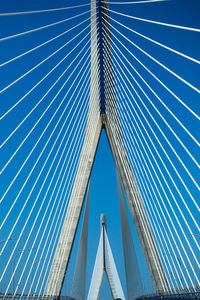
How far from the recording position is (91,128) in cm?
1822

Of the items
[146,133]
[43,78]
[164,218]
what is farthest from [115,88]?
[164,218]

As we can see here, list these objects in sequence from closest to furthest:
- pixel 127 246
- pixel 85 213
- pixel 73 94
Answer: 1. pixel 73 94
2. pixel 127 246
3. pixel 85 213

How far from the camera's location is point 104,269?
51.0 m

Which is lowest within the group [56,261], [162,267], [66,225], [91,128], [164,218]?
[164,218]

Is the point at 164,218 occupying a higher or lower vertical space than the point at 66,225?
lower

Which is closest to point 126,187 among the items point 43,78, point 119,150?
point 119,150

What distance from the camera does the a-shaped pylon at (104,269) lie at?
43806mm

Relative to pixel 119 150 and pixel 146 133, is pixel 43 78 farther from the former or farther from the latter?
pixel 119 150

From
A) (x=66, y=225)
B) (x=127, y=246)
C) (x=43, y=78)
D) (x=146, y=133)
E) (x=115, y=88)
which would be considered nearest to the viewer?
(x=43, y=78)

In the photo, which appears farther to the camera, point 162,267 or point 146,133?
point 162,267

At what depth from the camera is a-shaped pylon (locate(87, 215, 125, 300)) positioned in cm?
4381

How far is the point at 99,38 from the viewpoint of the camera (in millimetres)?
15875

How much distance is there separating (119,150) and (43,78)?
25.7 feet

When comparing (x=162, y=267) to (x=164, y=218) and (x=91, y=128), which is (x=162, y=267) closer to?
(x=164, y=218)
